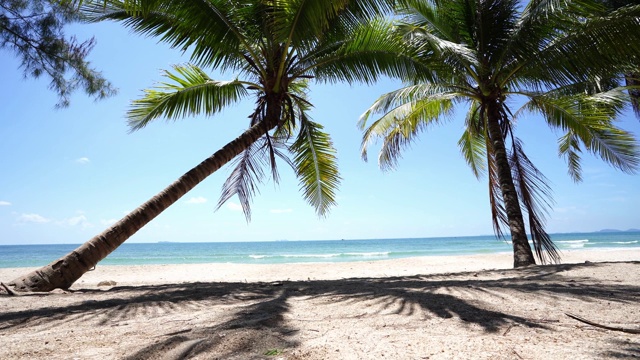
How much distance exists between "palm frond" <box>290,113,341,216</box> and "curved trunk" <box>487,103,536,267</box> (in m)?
3.41

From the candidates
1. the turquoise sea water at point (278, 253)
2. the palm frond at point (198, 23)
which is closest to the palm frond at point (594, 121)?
the palm frond at point (198, 23)

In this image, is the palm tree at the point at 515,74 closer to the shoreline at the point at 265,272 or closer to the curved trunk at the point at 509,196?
the curved trunk at the point at 509,196

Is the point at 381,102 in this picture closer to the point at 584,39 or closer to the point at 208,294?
the point at 584,39

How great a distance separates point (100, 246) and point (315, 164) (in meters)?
4.75

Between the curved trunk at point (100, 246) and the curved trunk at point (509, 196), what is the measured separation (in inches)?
226

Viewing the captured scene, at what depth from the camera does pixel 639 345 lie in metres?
2.05

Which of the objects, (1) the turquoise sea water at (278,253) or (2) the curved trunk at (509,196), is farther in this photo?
(1) the turquoise sea water at (278,253)

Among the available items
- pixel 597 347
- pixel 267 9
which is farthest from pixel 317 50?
pixel 597 347

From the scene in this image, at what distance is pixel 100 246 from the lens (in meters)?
4.91

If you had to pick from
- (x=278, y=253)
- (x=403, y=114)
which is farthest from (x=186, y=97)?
(x=278, y=253)

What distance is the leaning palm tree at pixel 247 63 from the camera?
16.6 feet

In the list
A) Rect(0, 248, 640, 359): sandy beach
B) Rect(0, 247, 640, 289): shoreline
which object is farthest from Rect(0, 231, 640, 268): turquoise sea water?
Rect(0, 248, 640, 359): sandy beach

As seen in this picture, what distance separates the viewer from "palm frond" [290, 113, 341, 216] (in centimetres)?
824

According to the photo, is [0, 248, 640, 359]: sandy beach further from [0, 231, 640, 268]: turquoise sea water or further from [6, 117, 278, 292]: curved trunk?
[0, 231, 640, 268]: turquoise sea water
